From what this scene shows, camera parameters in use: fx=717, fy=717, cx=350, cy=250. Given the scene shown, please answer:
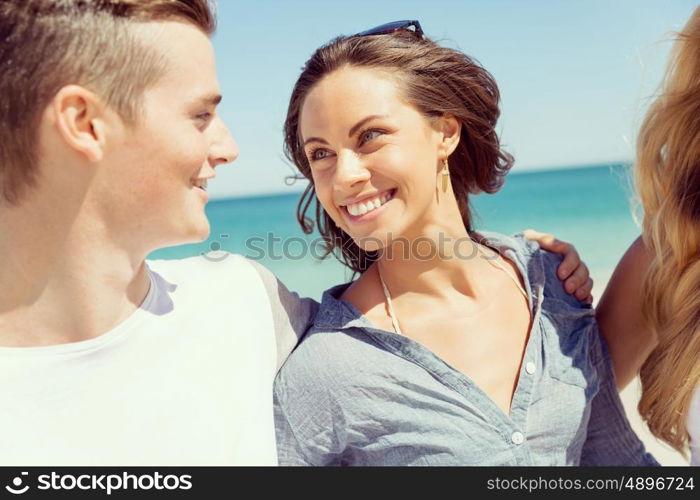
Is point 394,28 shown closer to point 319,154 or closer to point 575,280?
point 319,154

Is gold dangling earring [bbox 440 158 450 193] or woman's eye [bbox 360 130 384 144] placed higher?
woman's eye [bbox 360 130 384 144]

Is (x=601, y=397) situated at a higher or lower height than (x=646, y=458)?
higher

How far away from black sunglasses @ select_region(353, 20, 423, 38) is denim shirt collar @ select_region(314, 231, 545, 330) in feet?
3.19

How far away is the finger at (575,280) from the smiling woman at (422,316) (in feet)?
0.11

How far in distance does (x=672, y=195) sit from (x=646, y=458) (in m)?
1.13

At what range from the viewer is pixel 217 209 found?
29.6m

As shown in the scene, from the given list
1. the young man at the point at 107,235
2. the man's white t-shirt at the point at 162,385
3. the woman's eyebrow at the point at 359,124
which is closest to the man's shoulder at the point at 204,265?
the man's white t-shirt at the point at 162,385

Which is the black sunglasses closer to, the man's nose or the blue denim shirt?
the man's nose

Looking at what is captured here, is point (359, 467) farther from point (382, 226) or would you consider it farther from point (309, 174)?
point (309, 174)

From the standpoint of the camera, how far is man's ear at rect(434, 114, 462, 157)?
3.17 metres

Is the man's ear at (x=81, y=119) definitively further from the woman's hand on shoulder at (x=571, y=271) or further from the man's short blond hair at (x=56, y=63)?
the woman's hand on shoulder at (x=571, y=271)

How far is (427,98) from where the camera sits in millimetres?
3064

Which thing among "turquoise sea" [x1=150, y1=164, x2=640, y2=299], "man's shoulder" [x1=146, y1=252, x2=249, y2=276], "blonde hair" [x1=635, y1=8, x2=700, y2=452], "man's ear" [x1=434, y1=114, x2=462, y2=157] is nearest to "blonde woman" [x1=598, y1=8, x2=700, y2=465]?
"blonde hair" [x1=635, y1=8, x2=700, y2=452]
